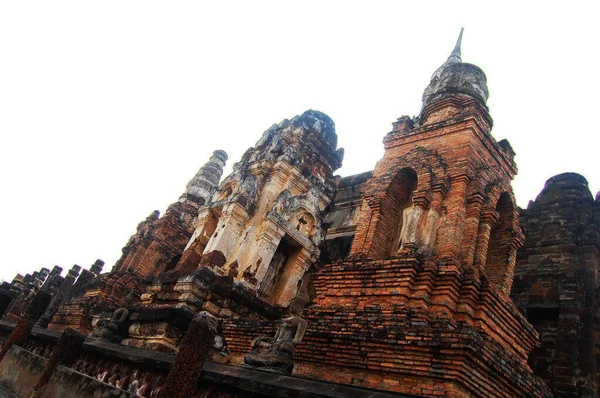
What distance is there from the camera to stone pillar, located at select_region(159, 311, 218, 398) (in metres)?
4.00

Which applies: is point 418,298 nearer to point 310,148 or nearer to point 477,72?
point 477,72

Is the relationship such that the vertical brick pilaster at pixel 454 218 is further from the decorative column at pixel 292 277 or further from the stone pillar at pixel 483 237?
the decorative column at pixel 292 277

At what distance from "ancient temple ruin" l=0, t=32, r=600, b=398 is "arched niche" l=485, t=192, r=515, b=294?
0.02m

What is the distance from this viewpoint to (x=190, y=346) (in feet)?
13.5

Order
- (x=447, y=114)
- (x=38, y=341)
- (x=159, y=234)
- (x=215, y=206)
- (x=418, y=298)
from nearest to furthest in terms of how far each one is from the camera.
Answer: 1. (x=418, y=298)
2. (x=38, y=341)
3. (x=447, y=114)
4. (x=215, y=206)
5. (x=159, y=234)

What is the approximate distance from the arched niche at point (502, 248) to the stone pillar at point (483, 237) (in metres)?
0.71

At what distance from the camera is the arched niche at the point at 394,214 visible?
834cm

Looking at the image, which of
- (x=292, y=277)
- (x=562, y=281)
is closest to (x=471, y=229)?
(x=562, y=281)

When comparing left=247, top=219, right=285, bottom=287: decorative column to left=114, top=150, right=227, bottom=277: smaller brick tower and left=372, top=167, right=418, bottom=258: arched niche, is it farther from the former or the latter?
left=114, top=150, right=227, bottom=277: smaller brick tower

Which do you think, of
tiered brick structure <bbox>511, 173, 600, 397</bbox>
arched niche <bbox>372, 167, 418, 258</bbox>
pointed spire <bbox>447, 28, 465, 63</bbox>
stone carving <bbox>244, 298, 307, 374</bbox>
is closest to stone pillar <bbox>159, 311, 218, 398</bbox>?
stone carving <bbox>244, 298, 307, 374</bbox>

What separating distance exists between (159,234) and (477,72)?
10700 mm

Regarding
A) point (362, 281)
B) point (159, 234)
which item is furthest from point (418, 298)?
point (159, 234)

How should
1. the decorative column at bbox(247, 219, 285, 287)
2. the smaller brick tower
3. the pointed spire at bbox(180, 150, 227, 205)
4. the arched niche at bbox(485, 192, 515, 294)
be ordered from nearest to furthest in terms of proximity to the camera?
1. the arched niche at bbox(485, 192, 515, 294)
2. the decorative column at bbox(247, 219, 285, 287)
3. the smaller brick tower
4. the pointed spire at bbox(180, 150, 227, 205)

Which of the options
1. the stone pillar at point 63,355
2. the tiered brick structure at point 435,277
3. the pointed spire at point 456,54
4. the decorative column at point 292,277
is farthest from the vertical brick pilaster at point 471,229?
the pointed spire at point 456,54
